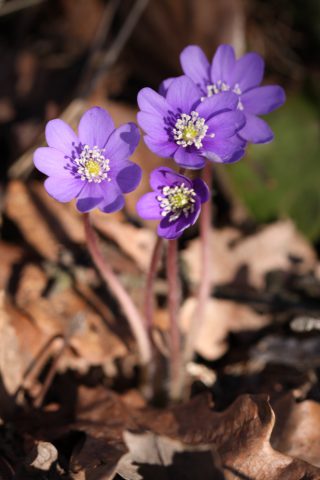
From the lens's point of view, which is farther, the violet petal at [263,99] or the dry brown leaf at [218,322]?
the dry brown leaf at [218,322]

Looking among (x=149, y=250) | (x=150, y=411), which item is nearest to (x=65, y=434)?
(x=150, y=411)

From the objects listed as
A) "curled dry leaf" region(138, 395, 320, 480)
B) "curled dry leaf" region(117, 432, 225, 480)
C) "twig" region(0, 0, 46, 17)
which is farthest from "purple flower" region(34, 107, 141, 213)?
"twig" region(0, 0, 46, 17)

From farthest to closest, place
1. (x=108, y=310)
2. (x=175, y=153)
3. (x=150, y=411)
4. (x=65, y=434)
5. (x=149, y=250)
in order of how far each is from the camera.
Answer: (x=149, y=250) < (x=108, y=310) < (x=150, y=411) < (x=65, y=434) < (x=175, y=153)

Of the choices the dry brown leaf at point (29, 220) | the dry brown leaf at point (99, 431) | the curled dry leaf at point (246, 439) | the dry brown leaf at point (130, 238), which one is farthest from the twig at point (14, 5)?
the curled dry leaf at point (246, 439)

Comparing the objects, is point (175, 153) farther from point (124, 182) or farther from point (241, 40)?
point (241, 40)

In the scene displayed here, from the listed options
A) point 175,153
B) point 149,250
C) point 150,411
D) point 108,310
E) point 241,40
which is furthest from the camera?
point 241,40

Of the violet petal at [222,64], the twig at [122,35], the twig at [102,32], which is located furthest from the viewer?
the twig at [102,32]

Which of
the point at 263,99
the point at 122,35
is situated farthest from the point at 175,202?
the point at 122,35

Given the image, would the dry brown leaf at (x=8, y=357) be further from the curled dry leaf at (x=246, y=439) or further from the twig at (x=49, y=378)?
the curled dry leaf at (x=246, y=439)
